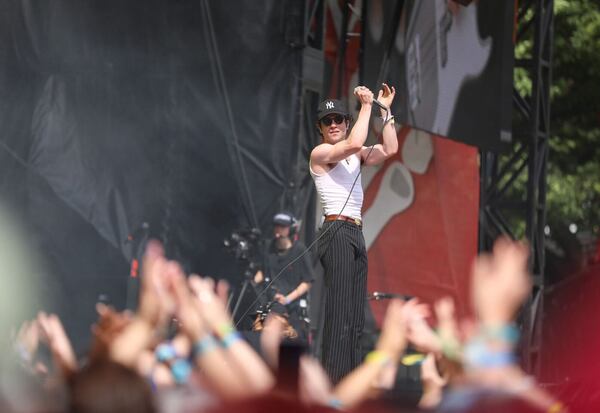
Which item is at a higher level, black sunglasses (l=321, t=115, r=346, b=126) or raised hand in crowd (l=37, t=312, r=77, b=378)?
black sunglasses (l=321, t=115, r=346, b=126)

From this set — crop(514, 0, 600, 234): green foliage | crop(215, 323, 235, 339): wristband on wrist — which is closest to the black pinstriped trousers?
crop(215, 323, 235, 339): wristband on wrist

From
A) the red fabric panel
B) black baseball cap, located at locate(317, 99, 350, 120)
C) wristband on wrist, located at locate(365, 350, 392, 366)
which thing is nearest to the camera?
wristband on wrist, located at locate(365, 350, 392, 366)

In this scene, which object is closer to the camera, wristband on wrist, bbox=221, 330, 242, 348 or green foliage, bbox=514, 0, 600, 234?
wristband on wrist, bbox=221, 330, 242, 348

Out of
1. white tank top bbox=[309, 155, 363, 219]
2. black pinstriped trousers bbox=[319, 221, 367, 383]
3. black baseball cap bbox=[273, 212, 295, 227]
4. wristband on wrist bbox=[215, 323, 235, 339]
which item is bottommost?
black baseball cap bbox=[273, 212, 295, 227]

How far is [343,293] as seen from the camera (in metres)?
6.87

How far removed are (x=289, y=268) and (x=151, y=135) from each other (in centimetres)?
184

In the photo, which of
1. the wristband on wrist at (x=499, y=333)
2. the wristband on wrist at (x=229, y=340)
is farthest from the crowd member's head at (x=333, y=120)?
the wristband on wrist at (x=499, y=333)

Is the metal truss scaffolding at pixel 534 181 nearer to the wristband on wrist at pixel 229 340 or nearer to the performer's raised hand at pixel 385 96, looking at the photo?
the performer's raised hand at pixel 385 96

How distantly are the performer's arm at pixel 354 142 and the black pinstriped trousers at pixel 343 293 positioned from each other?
0.40 meters

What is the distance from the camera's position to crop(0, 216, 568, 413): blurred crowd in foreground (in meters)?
2.77

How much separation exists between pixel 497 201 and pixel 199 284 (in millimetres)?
11970

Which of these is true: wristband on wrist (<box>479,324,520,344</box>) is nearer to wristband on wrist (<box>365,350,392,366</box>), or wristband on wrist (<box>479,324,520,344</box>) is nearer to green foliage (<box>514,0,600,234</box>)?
wristband on wrist (<box>365,350,392,366</box>)

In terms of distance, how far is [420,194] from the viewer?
14391 millimetres

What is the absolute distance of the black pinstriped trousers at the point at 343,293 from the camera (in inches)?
266
